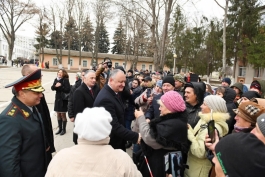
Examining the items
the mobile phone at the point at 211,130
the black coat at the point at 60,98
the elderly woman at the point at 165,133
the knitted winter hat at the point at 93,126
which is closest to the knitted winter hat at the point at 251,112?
the mobile phone at the point at 211,130

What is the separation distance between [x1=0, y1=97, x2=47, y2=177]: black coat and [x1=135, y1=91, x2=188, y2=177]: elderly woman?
1.18m

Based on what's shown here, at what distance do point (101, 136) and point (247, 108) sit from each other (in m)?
1.85

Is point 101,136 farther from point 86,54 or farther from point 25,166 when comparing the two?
point 86,54

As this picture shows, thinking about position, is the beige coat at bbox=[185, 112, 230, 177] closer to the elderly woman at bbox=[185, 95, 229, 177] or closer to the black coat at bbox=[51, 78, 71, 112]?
the elderly woman at bbox=[185, 95, 229, 177]

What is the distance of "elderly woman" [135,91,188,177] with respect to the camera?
97.0 inches

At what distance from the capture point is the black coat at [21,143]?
1921 mm

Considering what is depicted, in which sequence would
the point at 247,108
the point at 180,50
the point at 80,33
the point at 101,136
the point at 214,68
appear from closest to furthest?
the point at 101,136 < the point at 247,108 < the point at 214,68 < the point at 180,50 < the point at 80,33

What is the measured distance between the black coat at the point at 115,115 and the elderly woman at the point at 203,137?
0.77 meters

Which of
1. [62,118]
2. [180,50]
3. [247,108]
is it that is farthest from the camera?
[180,50]

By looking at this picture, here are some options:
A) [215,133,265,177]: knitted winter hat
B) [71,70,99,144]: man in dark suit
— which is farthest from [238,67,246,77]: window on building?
[215,133,265,177]: knitted winter hat

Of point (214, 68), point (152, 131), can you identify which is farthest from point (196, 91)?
point (214, 68)

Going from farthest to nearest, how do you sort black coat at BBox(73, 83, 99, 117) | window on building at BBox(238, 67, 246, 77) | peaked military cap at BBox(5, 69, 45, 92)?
window on building at BBox(238, 67, 246, 77) < black coat at BBox(73, 83, 99, 117) < peaked military cap at BBox(5, 69, 45, 92)

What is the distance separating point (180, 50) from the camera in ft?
123

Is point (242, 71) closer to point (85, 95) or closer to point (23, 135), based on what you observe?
point (85, 95)
